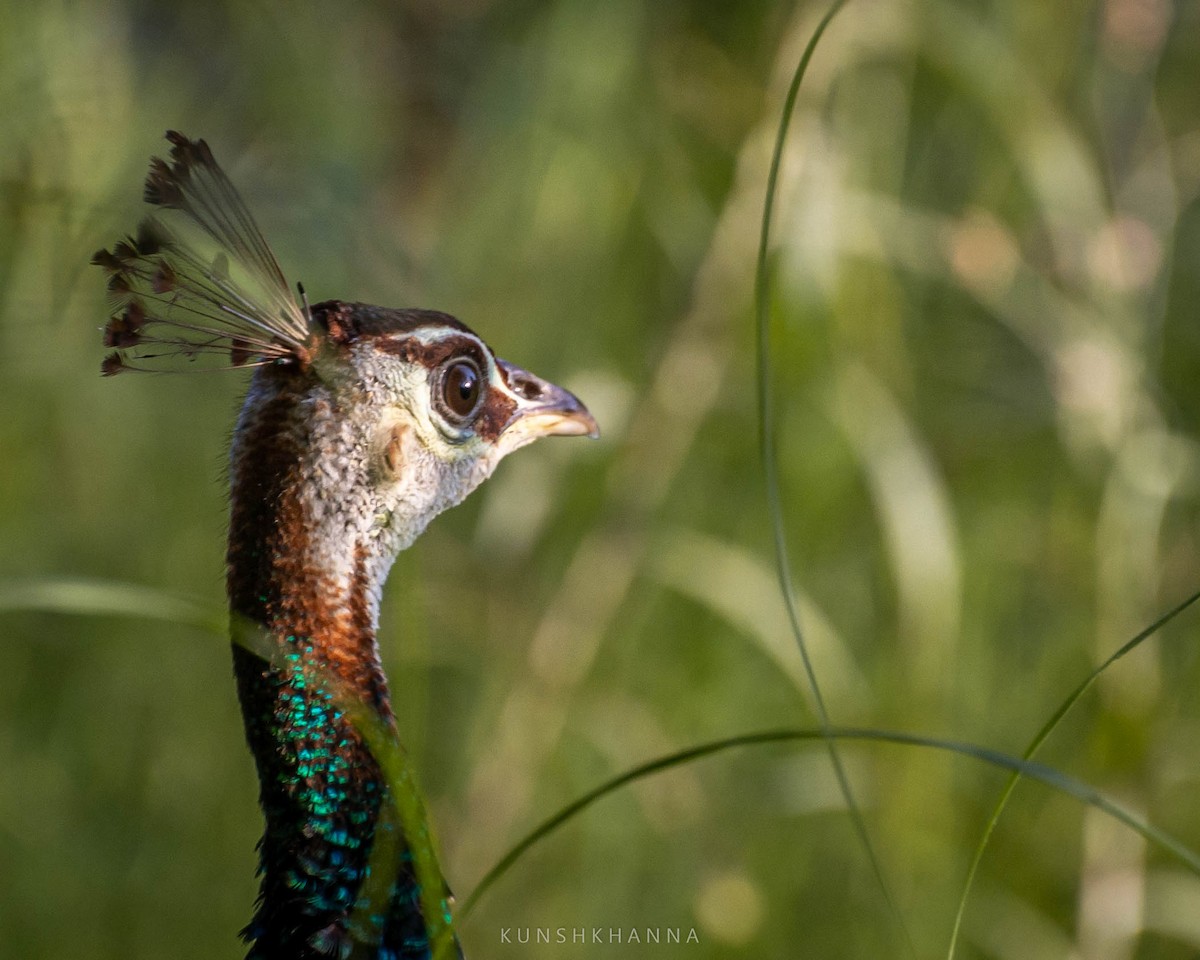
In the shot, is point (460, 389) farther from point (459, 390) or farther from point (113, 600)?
point (113, 600)

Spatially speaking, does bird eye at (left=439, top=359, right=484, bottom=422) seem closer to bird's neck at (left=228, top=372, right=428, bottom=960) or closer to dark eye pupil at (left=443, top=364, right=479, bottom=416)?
dark eye pupil at (left=443, top=364, right=479, bottom=416)

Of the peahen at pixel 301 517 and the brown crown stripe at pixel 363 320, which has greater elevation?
the brown crown stripe at pixel 363 320

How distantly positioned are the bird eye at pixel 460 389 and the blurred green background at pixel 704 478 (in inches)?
3.3

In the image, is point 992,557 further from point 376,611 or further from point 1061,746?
point 376,611

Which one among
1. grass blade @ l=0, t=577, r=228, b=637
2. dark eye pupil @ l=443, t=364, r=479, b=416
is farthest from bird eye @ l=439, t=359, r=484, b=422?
grass blade @ l=0, t=577, r=228, b=637

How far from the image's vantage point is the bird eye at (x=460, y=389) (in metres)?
1.10

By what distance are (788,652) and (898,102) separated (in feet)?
2.94

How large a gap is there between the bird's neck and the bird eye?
0.39 feet

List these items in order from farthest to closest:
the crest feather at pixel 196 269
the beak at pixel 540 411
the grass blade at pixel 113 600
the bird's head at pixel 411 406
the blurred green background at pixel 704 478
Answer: the blurred green background at pixel 704 478
the beak at pixel 540 411
the bird's head at pixel 411 406
the crest feather at pixel 196 269
the grass blade at pixel 113 600

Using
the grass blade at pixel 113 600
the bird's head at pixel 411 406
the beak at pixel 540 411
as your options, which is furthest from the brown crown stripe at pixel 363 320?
the grass blade at pixel 113 600

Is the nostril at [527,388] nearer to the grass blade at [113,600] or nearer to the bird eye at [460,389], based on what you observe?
the bird eye at [460,389]

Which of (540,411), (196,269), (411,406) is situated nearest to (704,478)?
(540,411)

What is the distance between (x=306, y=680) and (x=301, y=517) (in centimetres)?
12

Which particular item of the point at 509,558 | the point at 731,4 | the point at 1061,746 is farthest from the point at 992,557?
the point at 731,4
